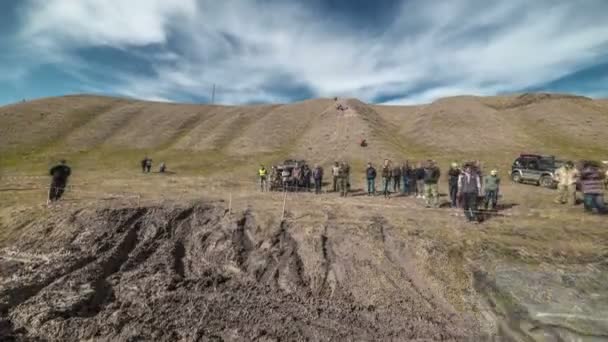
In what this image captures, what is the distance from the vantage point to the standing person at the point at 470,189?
40.9 feet

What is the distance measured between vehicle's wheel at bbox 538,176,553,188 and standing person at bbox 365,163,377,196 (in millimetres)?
10607

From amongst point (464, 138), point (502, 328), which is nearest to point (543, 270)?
point (502, 328)

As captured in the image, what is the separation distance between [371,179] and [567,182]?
848 cm

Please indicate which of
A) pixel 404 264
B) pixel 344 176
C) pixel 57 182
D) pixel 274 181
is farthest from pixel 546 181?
pixel 57 182

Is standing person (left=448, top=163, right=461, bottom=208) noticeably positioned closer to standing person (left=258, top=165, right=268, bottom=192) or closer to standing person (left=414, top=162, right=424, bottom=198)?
standing person (left=414, top=162, right=424, bottom=198)

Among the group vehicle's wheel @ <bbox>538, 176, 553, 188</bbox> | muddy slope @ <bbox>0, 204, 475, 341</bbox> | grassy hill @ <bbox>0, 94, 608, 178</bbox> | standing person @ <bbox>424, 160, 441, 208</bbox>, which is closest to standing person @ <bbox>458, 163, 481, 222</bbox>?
standing person @ <bbox>424, 160, 441, 208</bbox>

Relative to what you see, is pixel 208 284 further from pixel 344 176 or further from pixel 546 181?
pixel 546 181

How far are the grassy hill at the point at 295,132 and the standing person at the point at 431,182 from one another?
19777 mm

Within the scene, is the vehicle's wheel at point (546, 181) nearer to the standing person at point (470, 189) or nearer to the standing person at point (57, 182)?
the standing person at point (470, 189)

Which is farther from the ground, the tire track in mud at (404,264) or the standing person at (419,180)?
the standing person at (419,180)

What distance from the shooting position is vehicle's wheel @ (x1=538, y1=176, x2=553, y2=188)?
66.1ft

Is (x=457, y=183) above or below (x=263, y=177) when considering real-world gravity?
above

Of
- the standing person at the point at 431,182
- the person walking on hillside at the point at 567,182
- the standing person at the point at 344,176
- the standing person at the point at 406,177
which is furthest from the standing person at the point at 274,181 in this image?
the person walking on hillside at the point at 567,182

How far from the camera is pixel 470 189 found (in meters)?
12.5
